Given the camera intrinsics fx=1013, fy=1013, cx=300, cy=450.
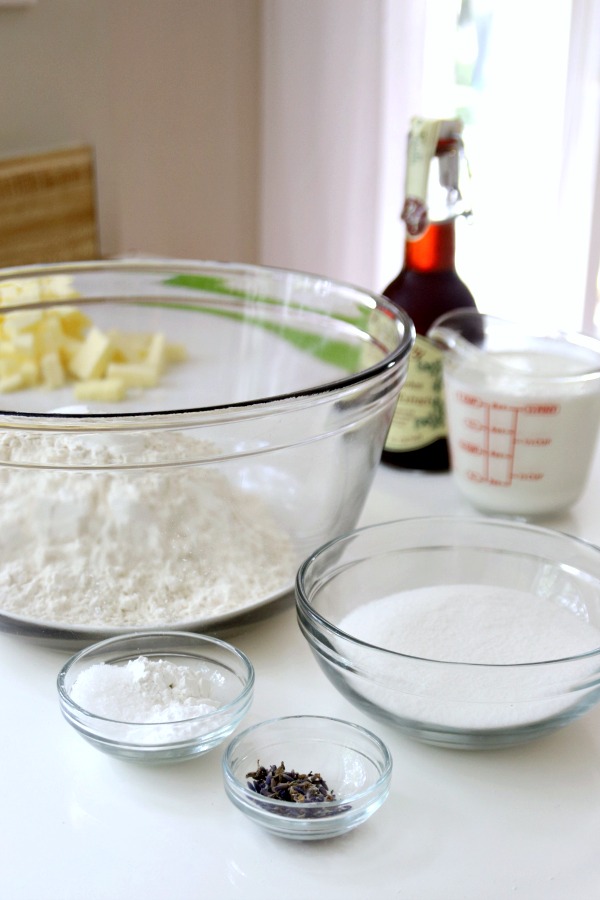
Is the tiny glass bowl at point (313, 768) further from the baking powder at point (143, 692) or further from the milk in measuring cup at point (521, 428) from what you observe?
the milk in measuring cup at point (521, 428)

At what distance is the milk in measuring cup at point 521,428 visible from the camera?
2.72 feet

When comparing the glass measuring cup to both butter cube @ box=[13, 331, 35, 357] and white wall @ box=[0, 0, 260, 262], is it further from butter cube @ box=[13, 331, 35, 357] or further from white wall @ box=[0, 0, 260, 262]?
white wall @ box=[0, 0, 260, 262]

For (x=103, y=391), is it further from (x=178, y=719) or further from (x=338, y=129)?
(x=338, y=129)

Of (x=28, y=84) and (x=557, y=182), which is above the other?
(x=28, y=84)

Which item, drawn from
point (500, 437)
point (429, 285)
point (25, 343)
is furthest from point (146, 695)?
point (25, 343)

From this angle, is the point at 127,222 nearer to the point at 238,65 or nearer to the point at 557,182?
the point at 238,65

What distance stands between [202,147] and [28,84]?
70cm

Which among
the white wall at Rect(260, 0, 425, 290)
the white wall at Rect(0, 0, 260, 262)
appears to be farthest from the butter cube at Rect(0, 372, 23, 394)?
the white wall at Rect(260, 0, 425, 290)

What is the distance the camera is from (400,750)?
0.59 m

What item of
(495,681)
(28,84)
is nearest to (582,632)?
(495,681)

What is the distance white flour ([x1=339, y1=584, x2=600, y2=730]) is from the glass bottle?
320mm

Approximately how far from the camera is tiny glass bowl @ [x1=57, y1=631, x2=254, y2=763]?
0.54 m

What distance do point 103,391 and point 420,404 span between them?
0.38m

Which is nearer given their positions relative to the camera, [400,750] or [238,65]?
[400,750]
